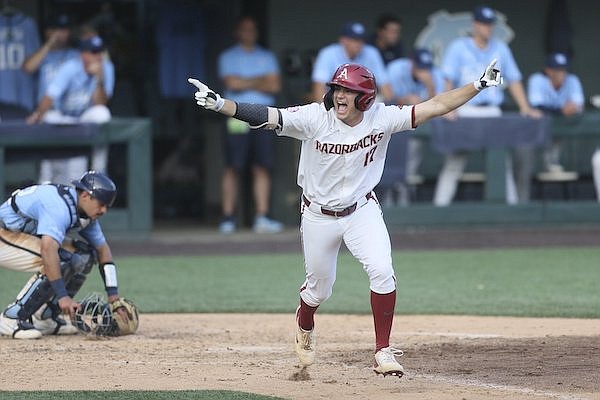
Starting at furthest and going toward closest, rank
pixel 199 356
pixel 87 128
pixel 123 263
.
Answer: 1. pixel 87 128
2. pixel 123 263
3. pixel 199 356

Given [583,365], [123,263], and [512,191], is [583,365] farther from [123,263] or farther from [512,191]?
[512,191]

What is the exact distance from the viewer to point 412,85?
1329 centimetres

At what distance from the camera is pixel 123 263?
1183cm

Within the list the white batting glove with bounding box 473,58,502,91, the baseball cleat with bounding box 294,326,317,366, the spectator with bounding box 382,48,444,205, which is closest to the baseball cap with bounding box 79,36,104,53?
the spectator with bounding box 382,48,444,205

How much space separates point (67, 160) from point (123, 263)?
1.59 metres

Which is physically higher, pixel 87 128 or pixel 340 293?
pixel 87 128

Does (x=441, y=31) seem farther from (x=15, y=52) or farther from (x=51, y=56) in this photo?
(x=15, y=52)

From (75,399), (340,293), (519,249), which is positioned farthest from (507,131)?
(75,399)

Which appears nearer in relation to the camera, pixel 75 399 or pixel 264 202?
pixel 75 399

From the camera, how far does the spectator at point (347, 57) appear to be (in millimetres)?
12789

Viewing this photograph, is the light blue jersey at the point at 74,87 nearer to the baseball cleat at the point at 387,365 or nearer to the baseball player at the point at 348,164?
the baseball player at the point at 348,164

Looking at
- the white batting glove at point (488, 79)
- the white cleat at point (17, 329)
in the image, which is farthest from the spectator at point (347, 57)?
the white batting glove at point (488, 79)

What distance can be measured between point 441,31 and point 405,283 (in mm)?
5195

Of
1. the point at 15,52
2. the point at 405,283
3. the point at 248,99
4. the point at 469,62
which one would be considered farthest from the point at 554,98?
the point at 15,52
